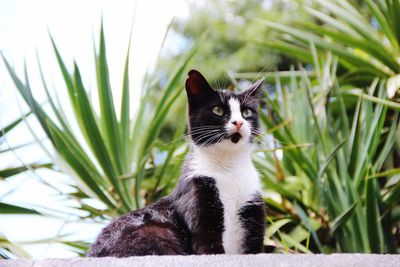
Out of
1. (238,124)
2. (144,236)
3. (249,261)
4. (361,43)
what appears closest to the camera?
(249,261)

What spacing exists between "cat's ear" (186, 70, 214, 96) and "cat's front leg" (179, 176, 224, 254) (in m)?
0.27

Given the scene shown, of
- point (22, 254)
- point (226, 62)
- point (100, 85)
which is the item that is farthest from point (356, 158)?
point (226, 62)

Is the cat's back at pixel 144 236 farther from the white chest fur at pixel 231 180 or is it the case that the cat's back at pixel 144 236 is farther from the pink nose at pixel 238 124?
the pink nose at pixel 238 124

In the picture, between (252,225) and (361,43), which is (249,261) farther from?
(361,43)

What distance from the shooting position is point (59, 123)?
222 cm

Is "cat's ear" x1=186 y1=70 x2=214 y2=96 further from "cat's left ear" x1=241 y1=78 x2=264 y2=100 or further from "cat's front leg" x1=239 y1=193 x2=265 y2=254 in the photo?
"cat's front leg" x1=239 y1=193 x2=265 y2=254

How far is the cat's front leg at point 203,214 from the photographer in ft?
4.75

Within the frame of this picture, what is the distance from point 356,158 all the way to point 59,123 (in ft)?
4.15

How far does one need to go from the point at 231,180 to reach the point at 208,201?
11 centimetres

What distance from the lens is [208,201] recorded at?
1499 millimetres

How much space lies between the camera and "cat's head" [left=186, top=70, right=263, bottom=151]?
156 cm

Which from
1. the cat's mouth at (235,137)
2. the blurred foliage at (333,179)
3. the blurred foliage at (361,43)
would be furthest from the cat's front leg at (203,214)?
the blurred foliage at (361,43)

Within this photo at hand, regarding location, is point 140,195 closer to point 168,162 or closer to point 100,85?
point 168,162

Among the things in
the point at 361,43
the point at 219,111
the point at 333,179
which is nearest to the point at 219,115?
the point at 219,111
